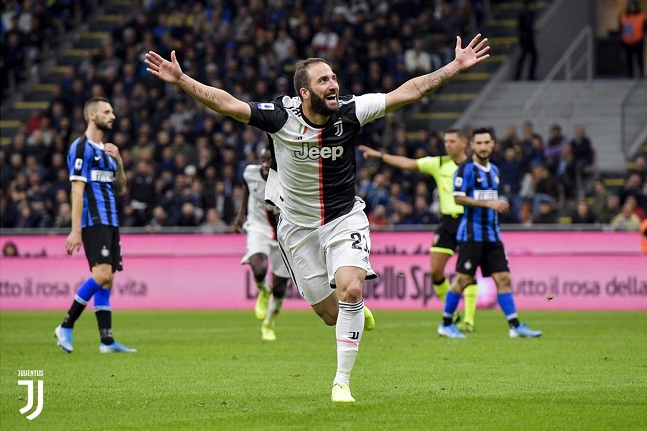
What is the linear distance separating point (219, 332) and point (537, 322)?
5.05m

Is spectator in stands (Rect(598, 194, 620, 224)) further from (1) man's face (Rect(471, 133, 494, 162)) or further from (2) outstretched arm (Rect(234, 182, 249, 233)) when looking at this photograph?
(2) outstretched arm (Rect(234, 182, 249, 233))

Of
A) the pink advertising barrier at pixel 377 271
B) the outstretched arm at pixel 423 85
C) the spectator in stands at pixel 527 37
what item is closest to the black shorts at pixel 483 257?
the outstretched arm at pixel 423 85

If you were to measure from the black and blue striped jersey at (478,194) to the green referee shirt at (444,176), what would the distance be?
1197 mm

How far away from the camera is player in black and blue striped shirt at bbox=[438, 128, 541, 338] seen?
1587cm

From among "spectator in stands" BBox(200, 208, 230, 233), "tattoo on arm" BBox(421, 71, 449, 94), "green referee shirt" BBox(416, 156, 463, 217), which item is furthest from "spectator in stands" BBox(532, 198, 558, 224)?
"tattoo on arm" BBox(421, 71, 449, 94)

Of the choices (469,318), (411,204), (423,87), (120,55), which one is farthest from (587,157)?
(423,87)

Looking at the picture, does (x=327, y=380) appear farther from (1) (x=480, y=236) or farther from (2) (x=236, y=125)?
(2) (x=236, y=125)

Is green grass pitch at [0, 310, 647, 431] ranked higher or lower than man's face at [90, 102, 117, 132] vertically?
lower

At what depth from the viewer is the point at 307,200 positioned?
9758 mm

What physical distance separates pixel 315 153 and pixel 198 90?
105cm

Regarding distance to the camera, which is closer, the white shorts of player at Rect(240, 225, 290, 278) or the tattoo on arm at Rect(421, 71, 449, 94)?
the tattoo on arm at Rect(421, 71, 449, 94)

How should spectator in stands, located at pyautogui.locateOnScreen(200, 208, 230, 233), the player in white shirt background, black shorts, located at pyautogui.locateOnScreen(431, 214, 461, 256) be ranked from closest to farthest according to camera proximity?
the player in white shirt background → black shorts, located at pyautogui.locateOnScreen(431, 214, 461, 256) → spectator in stands, located at pyautogui.locateOnScreen(200, 208, 230, 233)

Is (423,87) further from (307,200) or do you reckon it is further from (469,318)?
(469,318)

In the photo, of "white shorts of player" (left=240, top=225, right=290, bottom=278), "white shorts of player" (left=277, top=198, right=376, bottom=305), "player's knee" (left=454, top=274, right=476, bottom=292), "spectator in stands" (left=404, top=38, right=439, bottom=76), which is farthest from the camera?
"spectator in stands" (left=404, top=38, right=439, bottom=76)
